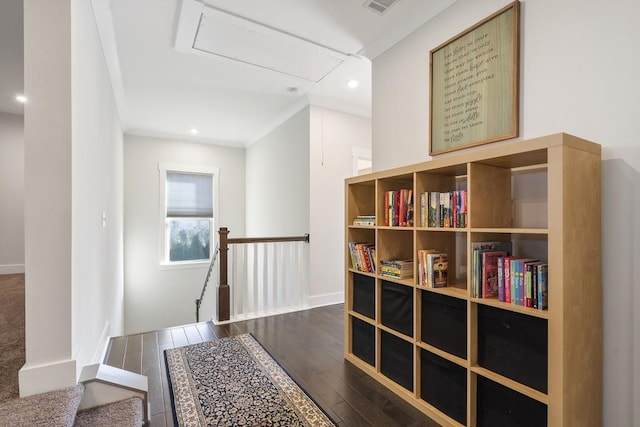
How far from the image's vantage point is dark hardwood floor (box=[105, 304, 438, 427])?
171cm

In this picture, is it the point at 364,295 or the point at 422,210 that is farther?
the point at 364,295

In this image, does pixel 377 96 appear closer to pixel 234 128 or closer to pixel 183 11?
pixel 183 11

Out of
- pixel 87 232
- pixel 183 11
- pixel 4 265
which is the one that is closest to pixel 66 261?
pixel 87 232

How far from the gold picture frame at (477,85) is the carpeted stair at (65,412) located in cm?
235

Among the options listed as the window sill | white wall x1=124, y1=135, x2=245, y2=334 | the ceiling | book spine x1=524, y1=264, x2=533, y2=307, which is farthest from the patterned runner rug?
the window sill

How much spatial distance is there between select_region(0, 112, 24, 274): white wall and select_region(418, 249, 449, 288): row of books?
14.5 ft

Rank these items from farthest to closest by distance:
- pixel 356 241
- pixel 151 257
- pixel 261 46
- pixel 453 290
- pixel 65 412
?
pixel 151 257 → pixel 261 46 → pixel 356 241 → pixel 453 290 → pixel 65 412

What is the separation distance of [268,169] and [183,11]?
288cm

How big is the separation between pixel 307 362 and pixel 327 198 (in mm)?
2057

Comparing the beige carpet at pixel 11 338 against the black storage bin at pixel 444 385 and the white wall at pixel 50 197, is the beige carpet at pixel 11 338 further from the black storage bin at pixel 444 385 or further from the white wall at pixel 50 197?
the black storage bin at pixel 444 385

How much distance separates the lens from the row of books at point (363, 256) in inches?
87.7

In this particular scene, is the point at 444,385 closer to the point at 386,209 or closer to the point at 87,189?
the point at 386,209

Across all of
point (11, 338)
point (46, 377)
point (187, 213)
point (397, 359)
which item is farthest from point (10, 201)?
point (397, 359)

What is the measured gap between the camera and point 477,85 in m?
1.87
